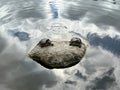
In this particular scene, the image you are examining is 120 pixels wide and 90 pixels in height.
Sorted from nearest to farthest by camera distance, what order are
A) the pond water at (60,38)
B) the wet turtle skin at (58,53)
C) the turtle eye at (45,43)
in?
the pond water at (60,38) → the wet turtle skin at (58,53) → the turtle eye at (45,43)

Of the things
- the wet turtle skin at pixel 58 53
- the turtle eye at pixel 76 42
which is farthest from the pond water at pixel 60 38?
the turtle eye at pixel 76 42

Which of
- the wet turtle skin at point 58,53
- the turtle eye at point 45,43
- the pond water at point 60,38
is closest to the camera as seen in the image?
the pond water at point 60,38

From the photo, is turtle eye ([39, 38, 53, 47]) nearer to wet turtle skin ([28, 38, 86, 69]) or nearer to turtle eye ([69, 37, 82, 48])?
wet turtle skin ([28, 38, 86, 69])

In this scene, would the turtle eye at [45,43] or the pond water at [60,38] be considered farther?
the turtle eye at [45,43]

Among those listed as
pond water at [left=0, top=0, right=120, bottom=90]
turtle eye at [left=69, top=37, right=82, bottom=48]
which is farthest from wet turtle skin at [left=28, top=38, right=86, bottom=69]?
pond water at [left=0, top=0, right=120, bottom=90]

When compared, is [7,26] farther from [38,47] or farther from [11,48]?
[38,47]

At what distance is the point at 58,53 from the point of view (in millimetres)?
10516

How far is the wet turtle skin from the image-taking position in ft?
33.5

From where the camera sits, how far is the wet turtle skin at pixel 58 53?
33.5 ft

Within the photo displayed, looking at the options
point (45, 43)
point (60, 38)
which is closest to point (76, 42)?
point (60, 38)

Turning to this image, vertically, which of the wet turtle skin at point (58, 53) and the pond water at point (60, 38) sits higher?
the wet turtle skin at point (58, 53)

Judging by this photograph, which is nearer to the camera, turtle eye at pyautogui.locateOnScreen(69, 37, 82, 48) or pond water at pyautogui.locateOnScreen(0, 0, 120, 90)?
pond water at pyautogui.locateOnScreen(0, 0, 120, 90)

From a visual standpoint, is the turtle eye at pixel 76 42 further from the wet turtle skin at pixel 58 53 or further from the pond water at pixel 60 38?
the pond water at pixel 60 38

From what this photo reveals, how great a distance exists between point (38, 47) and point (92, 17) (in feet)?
14.3
